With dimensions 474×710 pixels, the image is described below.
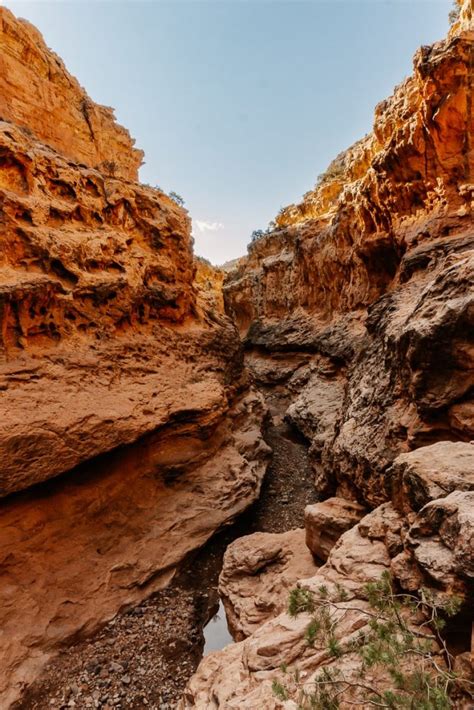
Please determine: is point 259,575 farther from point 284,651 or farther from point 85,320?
point 85,320

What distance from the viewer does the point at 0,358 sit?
8.13m

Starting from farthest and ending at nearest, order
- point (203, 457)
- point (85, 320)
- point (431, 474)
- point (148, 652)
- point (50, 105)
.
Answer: point (50, 105) → point (203, 457) → point (85, 320) → point (148, 652) → point (431, 474)

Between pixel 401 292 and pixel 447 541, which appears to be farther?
pixel 401 292

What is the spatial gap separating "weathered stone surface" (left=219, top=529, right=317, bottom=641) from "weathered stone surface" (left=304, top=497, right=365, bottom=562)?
44 cm

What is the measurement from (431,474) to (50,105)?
1793 cm

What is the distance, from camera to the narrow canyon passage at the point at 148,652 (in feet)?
20.4

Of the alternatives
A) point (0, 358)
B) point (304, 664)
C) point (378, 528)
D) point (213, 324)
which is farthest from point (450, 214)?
point (0, 358)

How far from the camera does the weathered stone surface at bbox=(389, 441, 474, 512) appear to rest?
431 cm

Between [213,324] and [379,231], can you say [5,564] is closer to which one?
[213,324]

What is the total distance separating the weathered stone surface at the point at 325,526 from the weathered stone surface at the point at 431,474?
2.59 meters

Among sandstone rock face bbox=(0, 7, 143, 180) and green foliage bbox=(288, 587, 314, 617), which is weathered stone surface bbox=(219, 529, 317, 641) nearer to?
green foliage bbox=(288, 587, 314, 617)

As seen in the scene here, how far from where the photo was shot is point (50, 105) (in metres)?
13.1

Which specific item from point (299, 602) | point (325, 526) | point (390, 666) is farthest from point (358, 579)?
point (325, 526)

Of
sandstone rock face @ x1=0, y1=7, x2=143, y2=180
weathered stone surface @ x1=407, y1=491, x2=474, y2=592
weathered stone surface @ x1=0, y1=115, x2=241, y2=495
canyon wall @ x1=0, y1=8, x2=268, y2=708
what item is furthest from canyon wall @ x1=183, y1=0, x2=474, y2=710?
sandstone rock face @ x1=0, y1=7, x2=143, y2=180
